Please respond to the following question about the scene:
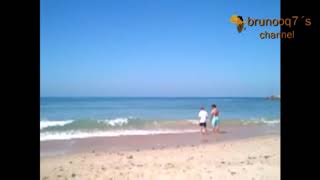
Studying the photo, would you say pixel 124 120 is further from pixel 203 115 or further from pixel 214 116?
pixel 203 115

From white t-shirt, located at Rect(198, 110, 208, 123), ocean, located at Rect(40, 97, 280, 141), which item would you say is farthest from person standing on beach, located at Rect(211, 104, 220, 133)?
ocean, located at Rect(40, 97, 280, 141)

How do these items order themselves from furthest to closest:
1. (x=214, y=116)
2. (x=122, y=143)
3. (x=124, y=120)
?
(x=124, y=120) < (x=214, y=116) < (x=122, y=143)

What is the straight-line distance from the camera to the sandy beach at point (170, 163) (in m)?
5.58

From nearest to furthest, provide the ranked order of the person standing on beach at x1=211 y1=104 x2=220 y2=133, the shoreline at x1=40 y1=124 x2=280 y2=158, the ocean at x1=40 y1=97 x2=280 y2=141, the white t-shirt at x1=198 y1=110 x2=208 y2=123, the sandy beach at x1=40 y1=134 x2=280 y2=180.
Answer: the sandy beach at x1=40 y1=134 x2=280 y2=180, the shoreline at x1=40 y1=124 x2=280 y2=158, the white t-shirt at x1=198 y1=110 x2=208 y2=123, the person standing on beach at x1=211 y1=104 x2=220 y2=133, the ocean at x1=40 y1=97 x2=280 y2=141

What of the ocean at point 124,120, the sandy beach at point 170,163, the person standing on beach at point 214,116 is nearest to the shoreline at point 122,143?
the sandy beach at point 170,163

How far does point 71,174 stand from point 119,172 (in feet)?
2.85

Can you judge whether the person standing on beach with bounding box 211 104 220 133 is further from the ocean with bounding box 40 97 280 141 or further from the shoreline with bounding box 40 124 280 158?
the ocean with bounding box 40 97 280 141

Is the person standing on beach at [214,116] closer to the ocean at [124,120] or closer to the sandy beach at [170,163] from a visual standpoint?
the ocean at [124,120]

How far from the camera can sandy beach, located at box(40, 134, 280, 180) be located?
18.3 ft

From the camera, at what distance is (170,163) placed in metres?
6.59

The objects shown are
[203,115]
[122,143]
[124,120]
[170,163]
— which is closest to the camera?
[170,163]

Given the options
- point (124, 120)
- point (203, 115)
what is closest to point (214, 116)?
point (203, 115)

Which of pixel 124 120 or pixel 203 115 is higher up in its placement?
pixel 203 115
